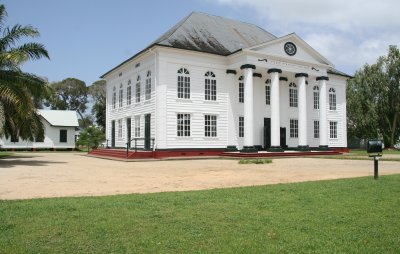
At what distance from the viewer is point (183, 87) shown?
1075 inches

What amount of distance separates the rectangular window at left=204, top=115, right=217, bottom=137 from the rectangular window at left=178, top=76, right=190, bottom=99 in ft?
7.18

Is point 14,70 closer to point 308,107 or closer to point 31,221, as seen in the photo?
point 31,221

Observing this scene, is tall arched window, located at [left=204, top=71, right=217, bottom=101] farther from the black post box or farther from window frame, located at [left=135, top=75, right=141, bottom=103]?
the black post box

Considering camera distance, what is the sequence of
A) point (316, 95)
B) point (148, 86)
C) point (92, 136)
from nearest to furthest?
point (148, 86) → point (316, 95) → point (92, 136)

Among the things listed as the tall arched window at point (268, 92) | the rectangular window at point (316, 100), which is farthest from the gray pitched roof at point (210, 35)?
the rectangular window at point (316, 100)

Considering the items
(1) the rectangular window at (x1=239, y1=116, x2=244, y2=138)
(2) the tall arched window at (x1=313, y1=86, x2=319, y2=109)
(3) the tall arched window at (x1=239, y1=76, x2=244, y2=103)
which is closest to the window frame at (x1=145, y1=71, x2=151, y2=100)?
(3) the tall arched window at (x1=239, y1=76, x2=244, y2=103)

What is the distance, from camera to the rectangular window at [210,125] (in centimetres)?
2814

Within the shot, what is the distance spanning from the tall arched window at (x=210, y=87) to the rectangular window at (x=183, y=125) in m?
2.20

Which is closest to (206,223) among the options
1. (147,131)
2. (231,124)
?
(147,131)

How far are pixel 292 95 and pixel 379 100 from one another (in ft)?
68.7

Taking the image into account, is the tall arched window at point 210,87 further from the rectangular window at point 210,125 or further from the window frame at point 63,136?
the window frame at point 63,136

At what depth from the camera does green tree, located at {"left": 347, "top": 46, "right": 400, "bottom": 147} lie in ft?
155

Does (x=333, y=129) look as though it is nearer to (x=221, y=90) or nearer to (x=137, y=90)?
(x=221, y=90)

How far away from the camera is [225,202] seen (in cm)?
754
